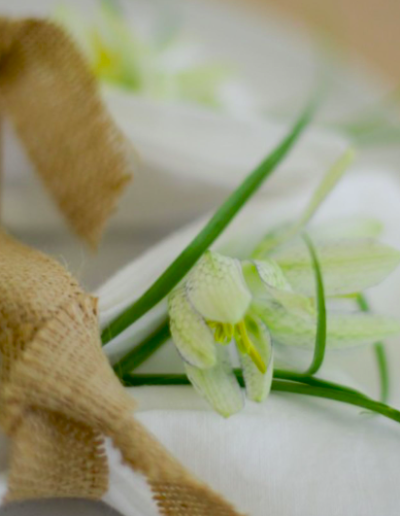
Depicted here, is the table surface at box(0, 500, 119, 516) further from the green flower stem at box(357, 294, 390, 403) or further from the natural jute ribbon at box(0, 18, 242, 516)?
the green flower stem at box(357, 294, 390, 403)

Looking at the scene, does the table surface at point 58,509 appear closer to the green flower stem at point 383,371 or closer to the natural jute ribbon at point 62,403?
the natural jute ribbon at point 62,403

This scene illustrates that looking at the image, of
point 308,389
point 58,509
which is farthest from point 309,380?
point 58,509

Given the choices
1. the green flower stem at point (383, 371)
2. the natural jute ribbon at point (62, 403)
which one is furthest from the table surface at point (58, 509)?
the green flower stem at point (383, 371)

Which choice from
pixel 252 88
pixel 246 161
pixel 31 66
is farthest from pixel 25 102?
pixel 252 88

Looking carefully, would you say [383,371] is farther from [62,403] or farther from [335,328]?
[62,403]

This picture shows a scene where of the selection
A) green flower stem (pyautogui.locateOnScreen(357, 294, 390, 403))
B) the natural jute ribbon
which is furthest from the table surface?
green flower stem (pyautogui.locateOnScreen(357, 294, 390, 403))

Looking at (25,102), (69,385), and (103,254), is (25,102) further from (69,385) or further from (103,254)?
(69,385)
